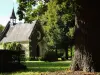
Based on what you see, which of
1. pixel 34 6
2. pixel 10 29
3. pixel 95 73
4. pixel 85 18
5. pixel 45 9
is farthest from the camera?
pixel 10 29

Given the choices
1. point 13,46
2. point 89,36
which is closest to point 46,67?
point 89,36

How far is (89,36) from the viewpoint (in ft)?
50.0

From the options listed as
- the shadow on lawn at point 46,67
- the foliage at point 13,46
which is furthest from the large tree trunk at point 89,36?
the foliage at point 13,46

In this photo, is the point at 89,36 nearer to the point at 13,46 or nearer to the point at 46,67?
the point at 46,67

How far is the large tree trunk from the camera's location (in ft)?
49.2

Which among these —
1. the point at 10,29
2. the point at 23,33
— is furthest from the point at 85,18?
the point at 10,29

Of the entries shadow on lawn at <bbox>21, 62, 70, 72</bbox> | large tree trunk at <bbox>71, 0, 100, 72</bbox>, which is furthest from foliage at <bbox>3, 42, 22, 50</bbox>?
large tree trunk at <bbox>71, 0, 100, 72</bbox>

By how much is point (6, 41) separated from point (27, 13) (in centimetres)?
4911

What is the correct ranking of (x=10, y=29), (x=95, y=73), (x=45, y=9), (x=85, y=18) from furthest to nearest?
(x=10, y=29) < (x=45, y=9) < (x=85, y=18) < (x=95, y=73)

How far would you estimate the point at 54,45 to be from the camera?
2454 inches

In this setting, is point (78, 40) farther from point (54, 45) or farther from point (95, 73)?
point (54, 45)

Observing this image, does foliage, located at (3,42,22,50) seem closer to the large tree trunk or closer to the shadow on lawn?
the shadow on lawn

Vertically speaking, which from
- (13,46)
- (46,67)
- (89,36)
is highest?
(13,46)

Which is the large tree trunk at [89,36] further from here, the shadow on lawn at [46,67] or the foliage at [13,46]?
the foliage at [13,46]
